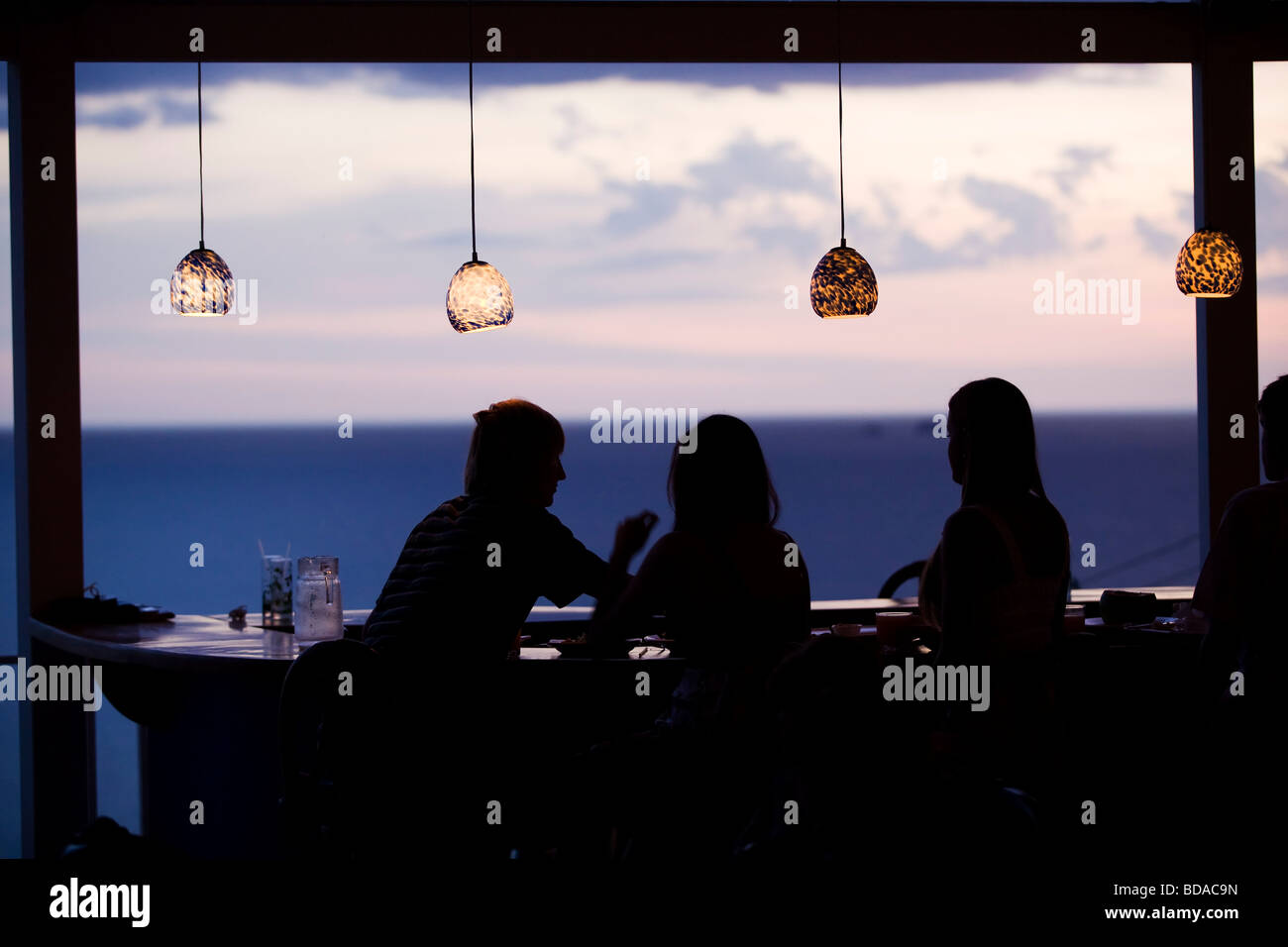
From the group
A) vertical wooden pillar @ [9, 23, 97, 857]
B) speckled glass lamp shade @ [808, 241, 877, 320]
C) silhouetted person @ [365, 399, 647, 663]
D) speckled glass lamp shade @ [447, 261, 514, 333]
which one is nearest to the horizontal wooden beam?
vertical wooden pillar @ [9, 23, 97, 857]

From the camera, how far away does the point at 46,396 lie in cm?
420

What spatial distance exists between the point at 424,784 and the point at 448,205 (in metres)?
27.3

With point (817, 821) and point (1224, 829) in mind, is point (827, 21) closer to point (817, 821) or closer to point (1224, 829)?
point (1224, 829)

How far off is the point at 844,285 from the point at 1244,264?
7.10 feet

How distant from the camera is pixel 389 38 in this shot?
4.53 m

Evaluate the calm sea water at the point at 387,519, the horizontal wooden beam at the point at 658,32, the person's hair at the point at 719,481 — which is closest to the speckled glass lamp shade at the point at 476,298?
the person's hair at the point at 719,481

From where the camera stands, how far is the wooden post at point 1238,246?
4656 mm

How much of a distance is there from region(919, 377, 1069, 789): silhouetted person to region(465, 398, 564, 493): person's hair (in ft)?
3.08

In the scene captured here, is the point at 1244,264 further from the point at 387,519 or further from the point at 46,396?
the point at 387,519

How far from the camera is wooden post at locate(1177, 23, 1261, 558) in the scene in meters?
4.66

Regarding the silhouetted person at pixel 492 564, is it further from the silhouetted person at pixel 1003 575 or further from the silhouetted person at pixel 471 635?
the silhouetted person at pixel 1003 575

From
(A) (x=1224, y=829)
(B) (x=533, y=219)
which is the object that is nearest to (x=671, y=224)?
(B) (x=533, y=219)

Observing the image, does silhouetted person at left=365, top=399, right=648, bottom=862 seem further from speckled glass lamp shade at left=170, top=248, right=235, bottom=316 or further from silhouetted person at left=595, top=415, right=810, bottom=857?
speckled glass lamp shade at left=170, top=248, right=235, bottom=316

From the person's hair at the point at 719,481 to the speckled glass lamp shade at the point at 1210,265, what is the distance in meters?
2.32
